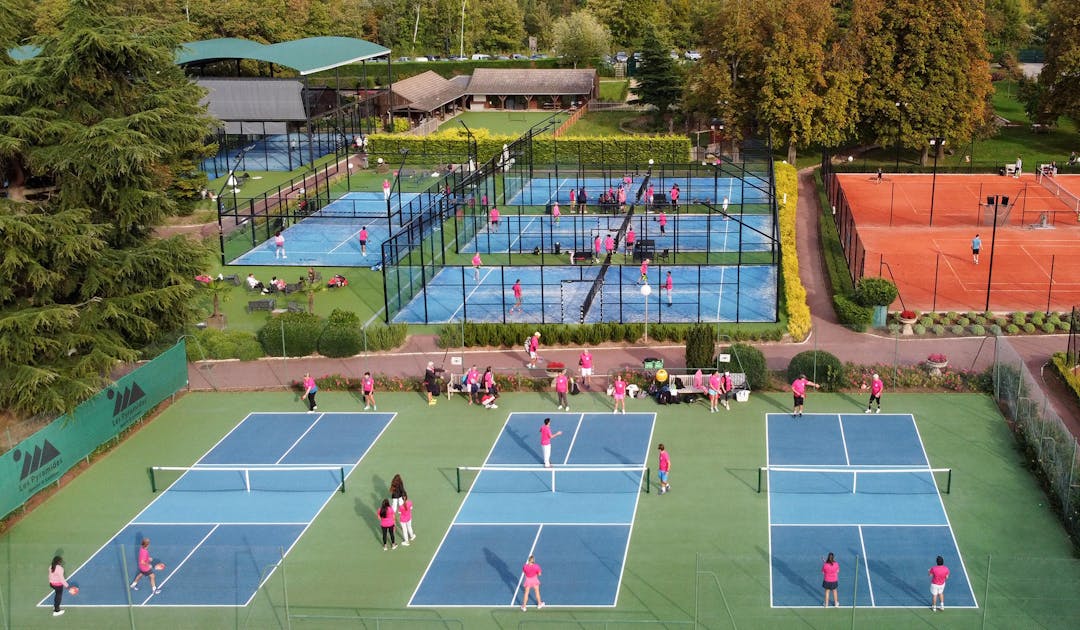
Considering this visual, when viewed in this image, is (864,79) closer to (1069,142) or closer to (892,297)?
(1069,142)

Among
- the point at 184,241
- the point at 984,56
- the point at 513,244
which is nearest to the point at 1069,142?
the point at 984,56

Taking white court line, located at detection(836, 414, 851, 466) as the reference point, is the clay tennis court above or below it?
above

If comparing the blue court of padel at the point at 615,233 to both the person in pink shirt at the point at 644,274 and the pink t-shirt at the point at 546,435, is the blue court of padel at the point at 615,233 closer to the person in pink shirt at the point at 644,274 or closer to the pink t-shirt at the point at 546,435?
the person in pink shirt at the point at 644,274

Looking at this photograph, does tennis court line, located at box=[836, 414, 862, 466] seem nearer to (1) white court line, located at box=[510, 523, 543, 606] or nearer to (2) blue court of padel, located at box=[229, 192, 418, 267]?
(1) white court line, located at box=[510, 523, 543, 606]

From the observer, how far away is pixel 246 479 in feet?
92.5

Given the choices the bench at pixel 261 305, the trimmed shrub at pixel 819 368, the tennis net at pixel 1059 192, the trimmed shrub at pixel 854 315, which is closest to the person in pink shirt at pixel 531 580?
the trimmed shrub at pixel 819 368

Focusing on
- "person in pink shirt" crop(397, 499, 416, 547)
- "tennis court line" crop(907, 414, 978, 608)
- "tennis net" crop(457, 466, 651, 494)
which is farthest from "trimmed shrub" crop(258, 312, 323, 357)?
"tennis court line" crop(907, 414, 978, 608)

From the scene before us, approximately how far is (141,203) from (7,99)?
159 inches

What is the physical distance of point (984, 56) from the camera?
220 feet

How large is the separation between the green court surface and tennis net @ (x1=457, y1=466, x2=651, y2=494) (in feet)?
1.82

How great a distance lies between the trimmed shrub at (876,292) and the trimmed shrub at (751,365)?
6.64m

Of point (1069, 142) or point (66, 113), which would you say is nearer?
point (66, 113)

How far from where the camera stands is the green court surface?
22.0 m

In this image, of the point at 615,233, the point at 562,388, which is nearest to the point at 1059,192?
the point at 615,233
